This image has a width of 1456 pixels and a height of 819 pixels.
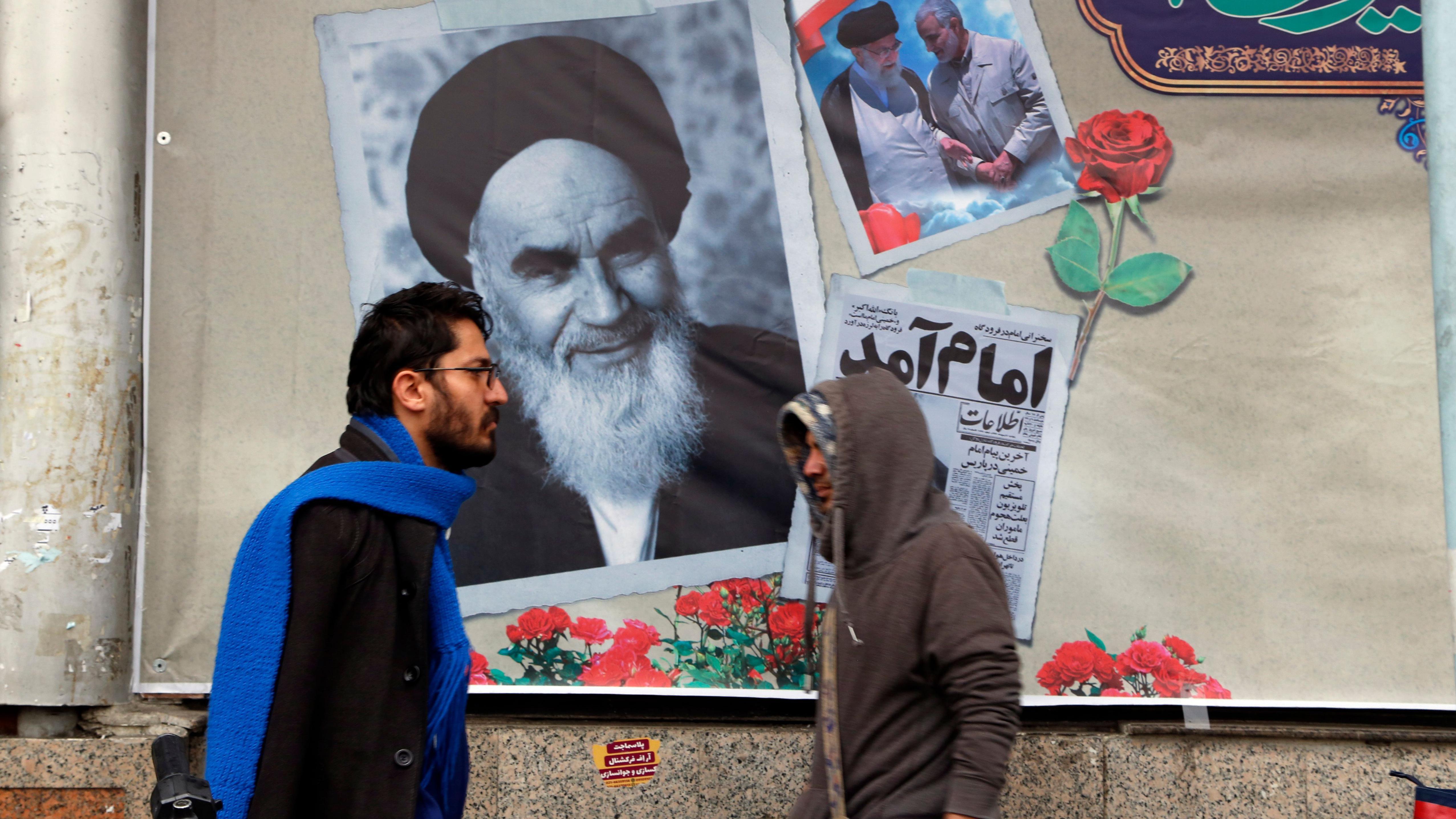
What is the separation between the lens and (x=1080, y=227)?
3.45m

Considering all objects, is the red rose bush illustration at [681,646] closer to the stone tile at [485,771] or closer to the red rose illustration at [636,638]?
the red rose illustration at [636,638]

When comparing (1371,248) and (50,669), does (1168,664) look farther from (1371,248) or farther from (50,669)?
(50,669)

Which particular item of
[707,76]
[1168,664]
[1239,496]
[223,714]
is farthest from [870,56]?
[223,714]

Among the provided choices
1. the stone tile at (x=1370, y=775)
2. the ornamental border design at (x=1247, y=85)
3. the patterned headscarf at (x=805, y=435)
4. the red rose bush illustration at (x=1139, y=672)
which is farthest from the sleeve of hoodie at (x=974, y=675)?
the ornamental border design at (x=1247, y=85)

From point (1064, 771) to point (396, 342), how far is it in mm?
2419

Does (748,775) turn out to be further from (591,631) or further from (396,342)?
(396,342)

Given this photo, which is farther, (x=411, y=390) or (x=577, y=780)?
(x=577, y=780)

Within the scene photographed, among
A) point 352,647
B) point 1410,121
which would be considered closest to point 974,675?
point 352,647

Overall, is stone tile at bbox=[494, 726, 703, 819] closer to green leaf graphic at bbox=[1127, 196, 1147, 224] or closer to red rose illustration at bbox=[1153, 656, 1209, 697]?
red rose illustration at bbox=[1153, 656, 1209, 697]

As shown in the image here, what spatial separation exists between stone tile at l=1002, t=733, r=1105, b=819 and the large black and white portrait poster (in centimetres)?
Answer: 97

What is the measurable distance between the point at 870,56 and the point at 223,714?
8.98 feet

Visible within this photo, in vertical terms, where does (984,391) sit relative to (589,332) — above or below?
below

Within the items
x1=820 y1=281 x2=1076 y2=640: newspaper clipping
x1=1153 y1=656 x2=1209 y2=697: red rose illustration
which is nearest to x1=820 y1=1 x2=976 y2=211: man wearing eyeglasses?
x1=820 y1=281 x2=1076 y2=640: newspaper clipping

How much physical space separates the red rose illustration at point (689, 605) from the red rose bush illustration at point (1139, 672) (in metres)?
1.10
